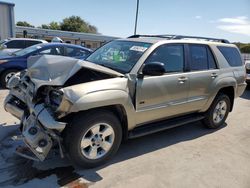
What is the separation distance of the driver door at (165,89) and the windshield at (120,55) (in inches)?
8.8

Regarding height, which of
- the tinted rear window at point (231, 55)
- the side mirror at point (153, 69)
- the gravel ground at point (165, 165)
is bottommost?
the gravel ground at point (165, 165)

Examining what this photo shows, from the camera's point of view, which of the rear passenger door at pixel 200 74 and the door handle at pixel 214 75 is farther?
the door handle at pixel 214 75

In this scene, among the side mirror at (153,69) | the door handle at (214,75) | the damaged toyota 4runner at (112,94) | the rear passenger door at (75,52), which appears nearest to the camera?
the damaged toyota 4runner at (112,94)

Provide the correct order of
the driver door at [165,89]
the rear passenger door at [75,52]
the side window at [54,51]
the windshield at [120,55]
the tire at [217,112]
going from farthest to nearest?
1. the rear passenger door at [75,52]
2. the side window at [54,51]
3. the tire at [217,112]
4. the windshield at [120,55]
5. the driver door at [165,89]

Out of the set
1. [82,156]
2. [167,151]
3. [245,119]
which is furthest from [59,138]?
[245,119]

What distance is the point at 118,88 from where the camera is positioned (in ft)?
12.2

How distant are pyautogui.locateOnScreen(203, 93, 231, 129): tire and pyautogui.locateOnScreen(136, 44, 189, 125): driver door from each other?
90cm

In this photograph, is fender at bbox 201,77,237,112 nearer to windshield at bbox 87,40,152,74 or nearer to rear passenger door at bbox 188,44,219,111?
rear passenger door at bbox 188,44,219,111

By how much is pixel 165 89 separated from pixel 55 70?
1.75m

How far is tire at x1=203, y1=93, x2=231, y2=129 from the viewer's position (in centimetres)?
559

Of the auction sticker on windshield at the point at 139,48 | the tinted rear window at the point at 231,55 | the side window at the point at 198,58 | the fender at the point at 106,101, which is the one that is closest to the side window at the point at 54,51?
the auction sticker on windshield at the point at 139,48

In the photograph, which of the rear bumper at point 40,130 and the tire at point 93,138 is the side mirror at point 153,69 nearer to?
the tire at point 93,138

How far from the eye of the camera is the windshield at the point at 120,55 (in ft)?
13.8

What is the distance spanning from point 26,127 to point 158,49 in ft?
7.61
